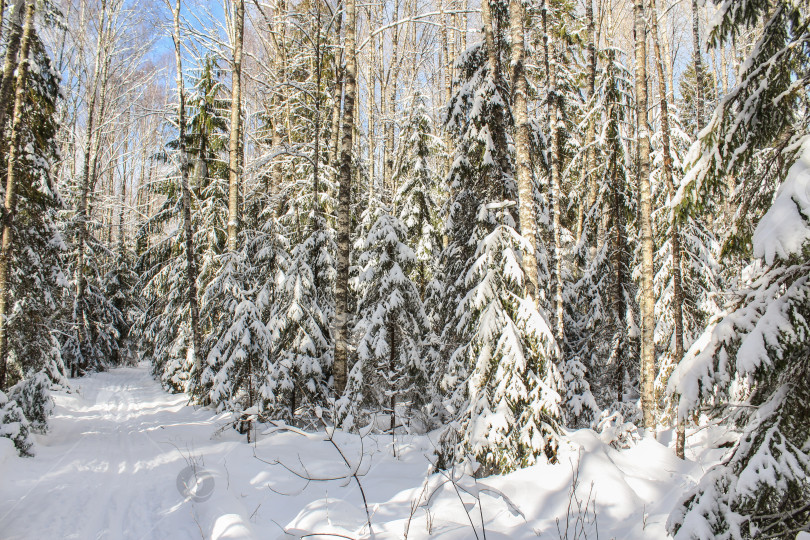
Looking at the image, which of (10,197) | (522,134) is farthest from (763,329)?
(10,197)

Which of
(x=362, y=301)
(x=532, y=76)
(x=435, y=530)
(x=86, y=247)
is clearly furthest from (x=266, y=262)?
(x=86, y=247)

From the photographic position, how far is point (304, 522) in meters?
4.70

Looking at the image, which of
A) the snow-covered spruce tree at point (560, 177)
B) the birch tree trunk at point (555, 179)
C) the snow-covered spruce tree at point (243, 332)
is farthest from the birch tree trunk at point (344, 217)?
the birch tree trunk at point (555, 179)

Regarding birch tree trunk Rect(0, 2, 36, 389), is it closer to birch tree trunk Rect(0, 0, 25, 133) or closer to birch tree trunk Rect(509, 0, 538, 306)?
birch tree trunk Rect(0, 0, 25, 133)

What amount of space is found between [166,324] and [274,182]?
25.8 ft

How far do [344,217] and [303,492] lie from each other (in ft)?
19.5

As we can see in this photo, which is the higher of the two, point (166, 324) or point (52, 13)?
point (52, 13)

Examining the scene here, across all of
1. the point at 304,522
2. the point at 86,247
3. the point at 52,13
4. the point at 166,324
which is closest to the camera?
the point at 304,522

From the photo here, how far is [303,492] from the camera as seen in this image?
5.96m

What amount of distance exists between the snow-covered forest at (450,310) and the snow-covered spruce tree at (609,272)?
9 cm

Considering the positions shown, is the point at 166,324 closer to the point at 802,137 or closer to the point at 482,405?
the point at 482,405

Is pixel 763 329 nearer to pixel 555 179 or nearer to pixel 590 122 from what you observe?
pixel 555 179

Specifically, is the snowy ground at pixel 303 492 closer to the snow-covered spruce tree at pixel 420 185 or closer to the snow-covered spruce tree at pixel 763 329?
the snow-covered spruce tree at pixel 763 329

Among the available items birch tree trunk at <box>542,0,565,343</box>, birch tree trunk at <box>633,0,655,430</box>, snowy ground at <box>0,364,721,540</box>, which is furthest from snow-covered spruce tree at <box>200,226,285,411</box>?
birch tree trunk at <box>633,0,655,430</box>
